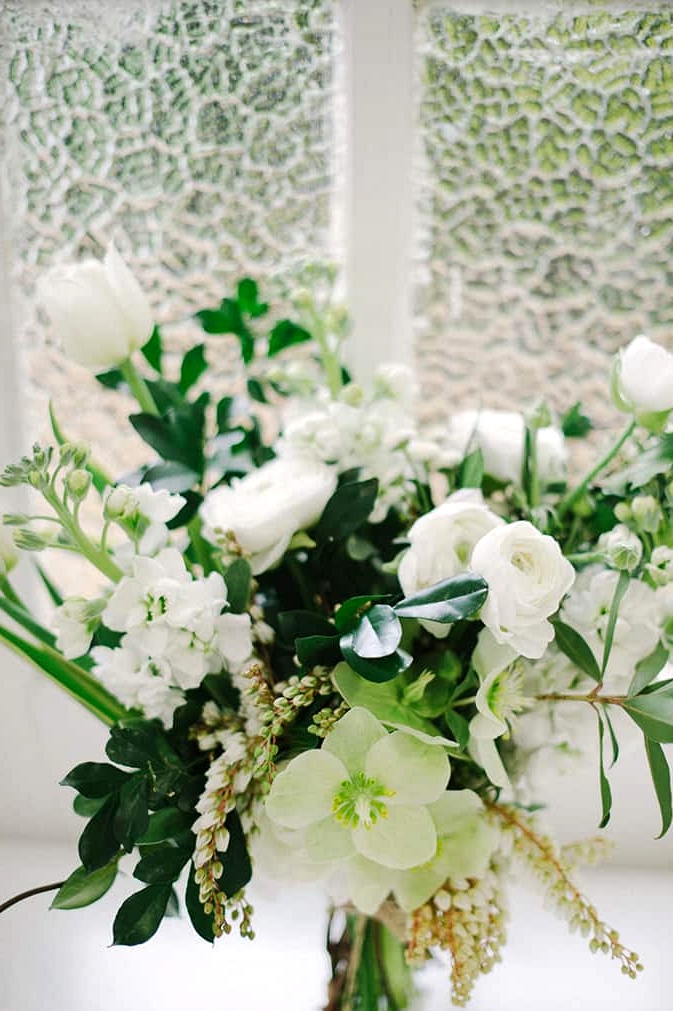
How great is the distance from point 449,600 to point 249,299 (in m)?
0.38

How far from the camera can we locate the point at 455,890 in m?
0.59

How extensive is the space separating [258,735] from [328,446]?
22 cm

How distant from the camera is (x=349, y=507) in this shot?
59 cm

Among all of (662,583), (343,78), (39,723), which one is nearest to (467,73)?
(343,78)

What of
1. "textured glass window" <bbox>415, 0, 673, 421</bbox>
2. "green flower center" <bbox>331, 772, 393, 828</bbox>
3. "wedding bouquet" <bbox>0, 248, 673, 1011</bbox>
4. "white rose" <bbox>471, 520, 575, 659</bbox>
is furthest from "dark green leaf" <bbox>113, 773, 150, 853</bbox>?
"textured glass window" <bbox>415, 0, 673, 421</bbox>

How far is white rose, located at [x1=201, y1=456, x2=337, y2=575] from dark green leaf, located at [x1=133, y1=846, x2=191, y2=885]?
182 mm

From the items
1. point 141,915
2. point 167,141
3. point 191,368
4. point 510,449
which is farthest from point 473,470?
point 167,141

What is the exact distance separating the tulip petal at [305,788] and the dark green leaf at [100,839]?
0.34ft

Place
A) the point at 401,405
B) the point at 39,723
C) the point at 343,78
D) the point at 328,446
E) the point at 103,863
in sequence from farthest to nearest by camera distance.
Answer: the point at 39,723 → the point at 343,78 → the point at 401,405 → the point at 328,446 → the point at 103,863

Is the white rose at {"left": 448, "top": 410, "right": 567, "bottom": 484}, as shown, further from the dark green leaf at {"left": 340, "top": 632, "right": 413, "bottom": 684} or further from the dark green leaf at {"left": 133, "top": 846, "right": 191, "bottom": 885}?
the dark green leaf at {"left": 133, "top": 846, "right": 191, "bottom": 885}

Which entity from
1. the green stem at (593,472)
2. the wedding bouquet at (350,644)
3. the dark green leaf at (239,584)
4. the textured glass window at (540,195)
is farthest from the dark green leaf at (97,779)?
the textured glass window at (540,195)

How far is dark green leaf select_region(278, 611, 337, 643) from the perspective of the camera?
0.56 m

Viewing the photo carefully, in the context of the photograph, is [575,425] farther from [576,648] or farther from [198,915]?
[198,915]

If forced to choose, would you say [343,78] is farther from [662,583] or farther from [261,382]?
[662,583]
